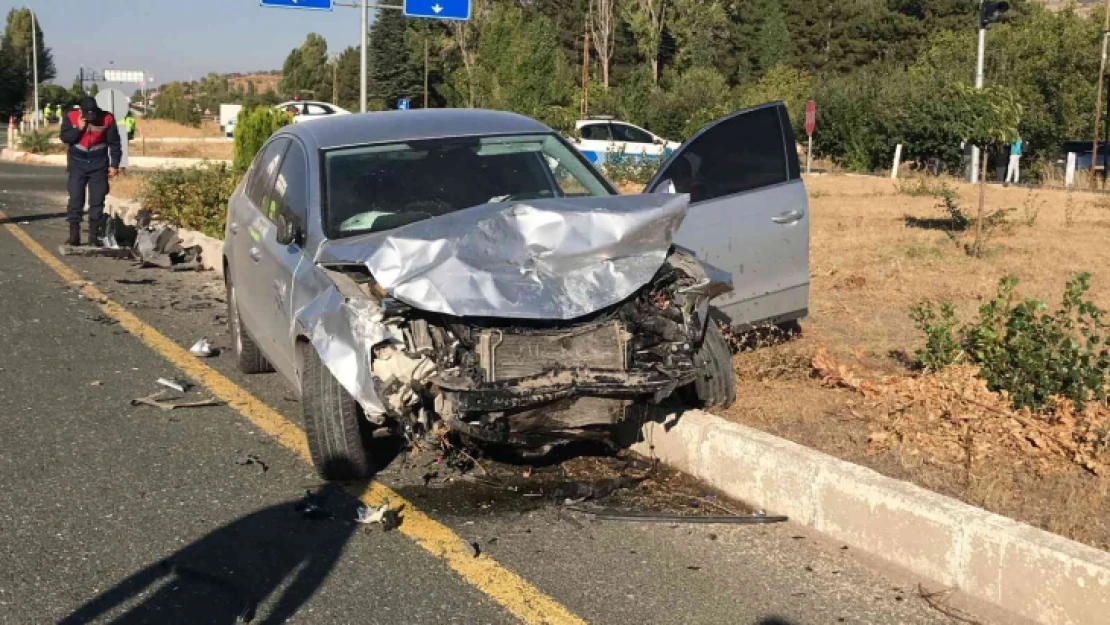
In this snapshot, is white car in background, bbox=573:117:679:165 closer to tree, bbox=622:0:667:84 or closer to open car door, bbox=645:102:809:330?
open car door, bbox=645:102:809:330

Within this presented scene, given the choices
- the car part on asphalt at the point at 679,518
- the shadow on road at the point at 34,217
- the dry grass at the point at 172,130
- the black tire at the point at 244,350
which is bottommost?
the shadow on road at the point at 34,217

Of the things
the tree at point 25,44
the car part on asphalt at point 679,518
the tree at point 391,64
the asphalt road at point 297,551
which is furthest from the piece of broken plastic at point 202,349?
the tree at point 25,44

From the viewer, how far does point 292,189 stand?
5.92 m

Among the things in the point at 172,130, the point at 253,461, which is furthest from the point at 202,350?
the point at 172,130

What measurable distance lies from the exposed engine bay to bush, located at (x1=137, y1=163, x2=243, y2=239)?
28.9 ft

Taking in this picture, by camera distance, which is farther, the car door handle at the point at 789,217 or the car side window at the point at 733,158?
the car door handle at the point at 789,217

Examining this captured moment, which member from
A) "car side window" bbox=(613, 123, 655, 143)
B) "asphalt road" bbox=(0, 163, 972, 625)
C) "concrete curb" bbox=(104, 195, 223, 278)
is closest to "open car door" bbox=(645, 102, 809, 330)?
"asphalt road" bbox=(0, 163, 972, 625)

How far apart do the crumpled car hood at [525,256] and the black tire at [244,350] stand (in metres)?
2.20

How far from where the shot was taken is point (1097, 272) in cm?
1073

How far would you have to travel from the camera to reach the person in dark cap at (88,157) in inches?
514

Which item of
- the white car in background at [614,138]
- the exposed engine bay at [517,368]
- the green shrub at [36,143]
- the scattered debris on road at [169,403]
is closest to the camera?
the exposed engine bay at [517,368]

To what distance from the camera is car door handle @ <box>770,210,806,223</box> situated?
6504 mm

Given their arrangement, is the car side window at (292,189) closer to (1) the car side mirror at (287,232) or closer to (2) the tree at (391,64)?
(1) the car side mirror at (287,232)

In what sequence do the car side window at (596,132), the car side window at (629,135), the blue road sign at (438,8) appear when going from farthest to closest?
the car side window at (629,135), the car side window at (596,132), the blue road sign at (438,8)
